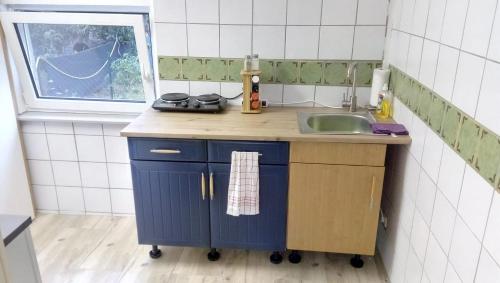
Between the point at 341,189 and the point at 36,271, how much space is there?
138cm

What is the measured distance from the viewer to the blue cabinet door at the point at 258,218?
2.02 metres

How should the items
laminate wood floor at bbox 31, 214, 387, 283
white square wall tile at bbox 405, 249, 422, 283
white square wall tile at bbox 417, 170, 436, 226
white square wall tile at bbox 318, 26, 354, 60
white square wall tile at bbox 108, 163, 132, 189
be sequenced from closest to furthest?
white square wall tile at bbox 417, 170, 436, 226 → white square wall tile at bbox 405, 249, 422, 283 → laminate wood floor at bbox 31, 214, 387, 283 → white square wall tile at bbox 318, 26, 354, 60 → white square wall tile at bbox 108, 163, 132, 189

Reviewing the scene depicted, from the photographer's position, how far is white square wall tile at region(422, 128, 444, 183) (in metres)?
1.49

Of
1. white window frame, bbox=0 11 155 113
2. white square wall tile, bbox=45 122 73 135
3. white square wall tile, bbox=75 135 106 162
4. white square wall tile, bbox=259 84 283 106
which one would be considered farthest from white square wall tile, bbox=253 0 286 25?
white square wall tile, bbox=45 122 73 135

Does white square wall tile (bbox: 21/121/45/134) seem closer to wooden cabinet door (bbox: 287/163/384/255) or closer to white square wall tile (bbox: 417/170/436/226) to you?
wooden cabinet door (bbox: 287/163/384/255)

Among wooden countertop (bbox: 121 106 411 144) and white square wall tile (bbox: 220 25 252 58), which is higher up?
white square wall tile (bbox: 220 25 252 58)

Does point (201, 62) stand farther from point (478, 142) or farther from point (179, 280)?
point (478, 142)

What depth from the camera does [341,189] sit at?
6.52 ft

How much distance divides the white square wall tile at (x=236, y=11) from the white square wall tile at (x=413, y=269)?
1517 mm

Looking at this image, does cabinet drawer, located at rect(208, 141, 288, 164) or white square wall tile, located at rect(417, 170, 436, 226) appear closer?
white square wall tile, located at rect(417, 170, 436, 226)

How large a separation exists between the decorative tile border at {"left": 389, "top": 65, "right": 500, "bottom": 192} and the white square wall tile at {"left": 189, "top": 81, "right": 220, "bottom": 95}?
111cm

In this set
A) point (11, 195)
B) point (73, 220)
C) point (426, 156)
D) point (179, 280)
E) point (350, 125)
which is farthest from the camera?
point (73, 220)

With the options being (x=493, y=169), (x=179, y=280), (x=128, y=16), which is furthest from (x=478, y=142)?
(x=128, y=16)

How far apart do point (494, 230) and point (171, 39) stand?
6.36 feet
